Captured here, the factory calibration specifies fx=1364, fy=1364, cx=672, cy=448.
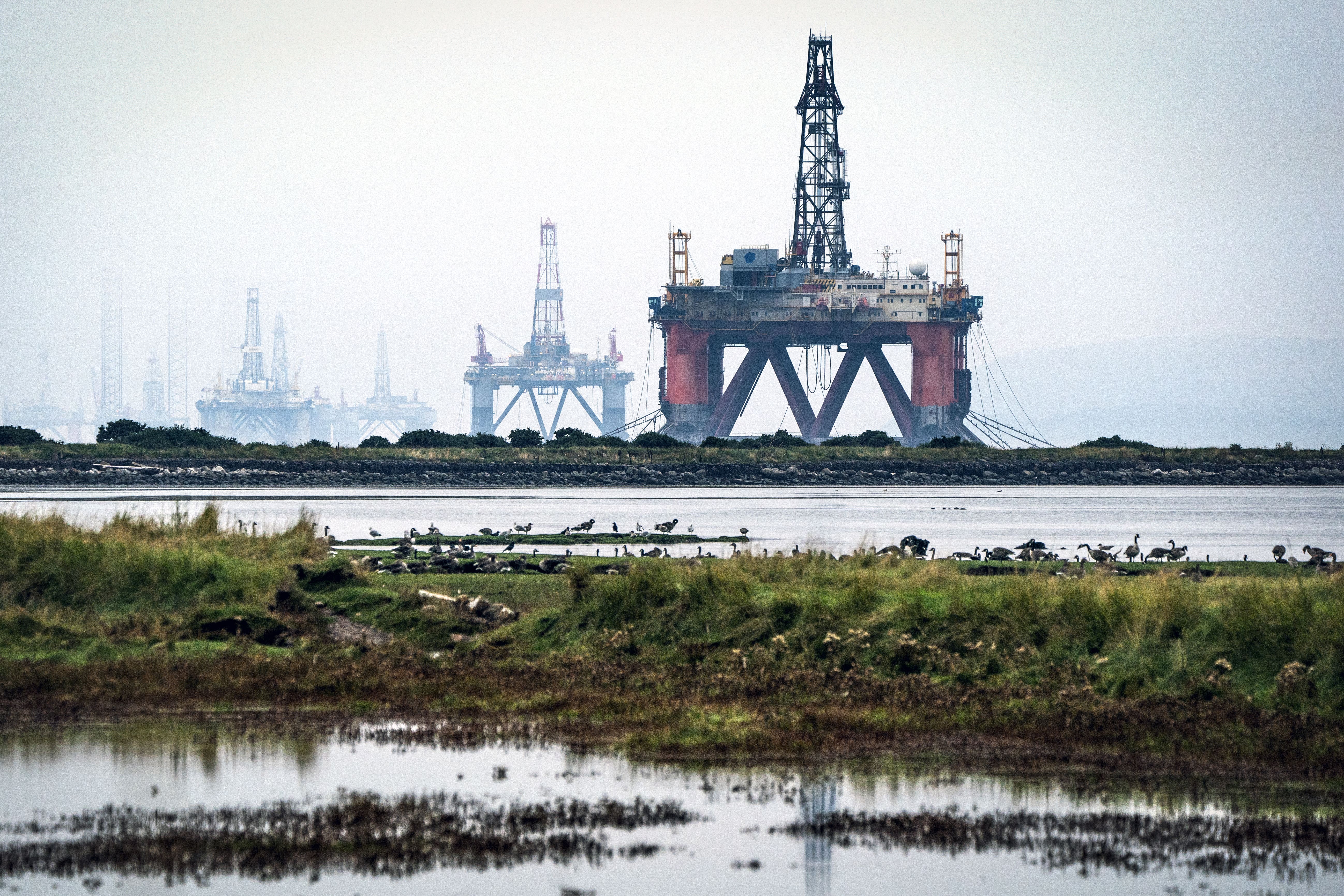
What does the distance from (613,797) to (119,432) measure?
98.6 metres

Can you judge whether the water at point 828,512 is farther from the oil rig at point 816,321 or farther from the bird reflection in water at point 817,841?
the oil rig at point 816,321

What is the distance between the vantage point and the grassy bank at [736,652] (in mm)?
14391

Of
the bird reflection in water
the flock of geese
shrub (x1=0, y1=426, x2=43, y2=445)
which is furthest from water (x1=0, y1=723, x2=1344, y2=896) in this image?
shrub (x1=0, y1=426, x2=43, y2=445)

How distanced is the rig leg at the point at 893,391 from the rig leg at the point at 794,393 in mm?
7894

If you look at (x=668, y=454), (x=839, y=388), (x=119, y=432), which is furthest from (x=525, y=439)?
(x=839, y=388)

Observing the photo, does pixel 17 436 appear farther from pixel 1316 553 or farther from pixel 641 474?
pixel 1316 553

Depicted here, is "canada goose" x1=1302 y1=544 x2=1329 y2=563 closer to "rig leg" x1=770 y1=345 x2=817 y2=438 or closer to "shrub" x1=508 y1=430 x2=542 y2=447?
"shrub" x1=508 y1=430 x2=542 y2=447

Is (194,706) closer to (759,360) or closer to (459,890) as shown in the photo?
(459,890)

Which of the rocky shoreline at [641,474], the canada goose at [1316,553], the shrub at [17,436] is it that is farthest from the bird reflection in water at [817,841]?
the shrub at [17,436]

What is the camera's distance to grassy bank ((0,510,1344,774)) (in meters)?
14.4

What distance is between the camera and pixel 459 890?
30.0 ft

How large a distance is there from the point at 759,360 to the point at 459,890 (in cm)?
13093

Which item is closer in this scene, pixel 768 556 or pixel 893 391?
pixel 768 556

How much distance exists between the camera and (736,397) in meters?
139
